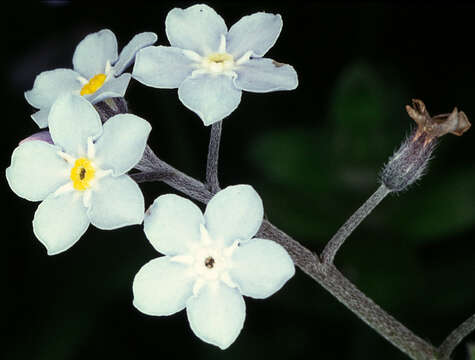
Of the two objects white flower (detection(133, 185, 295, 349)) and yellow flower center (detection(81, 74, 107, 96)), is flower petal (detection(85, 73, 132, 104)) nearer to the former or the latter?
yellow flower center (detection(81, 74, 107, 96))

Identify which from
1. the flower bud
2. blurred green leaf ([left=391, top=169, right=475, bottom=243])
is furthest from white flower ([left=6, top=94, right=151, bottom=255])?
blurred green leaf ([left=391, top=169, right=475, bottom=243])

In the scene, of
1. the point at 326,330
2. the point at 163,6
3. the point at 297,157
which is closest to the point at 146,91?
the point at 163,6

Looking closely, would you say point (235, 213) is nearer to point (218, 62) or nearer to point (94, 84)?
point (218, 62)

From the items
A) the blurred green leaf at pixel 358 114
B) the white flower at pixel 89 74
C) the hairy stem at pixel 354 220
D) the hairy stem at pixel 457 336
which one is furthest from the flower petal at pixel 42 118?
the blurred green leaf at pixel 358 114

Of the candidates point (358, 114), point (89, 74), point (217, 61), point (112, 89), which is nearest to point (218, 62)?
point (217, 61)

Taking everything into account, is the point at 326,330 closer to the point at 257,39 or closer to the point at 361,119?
the point at 361,119
